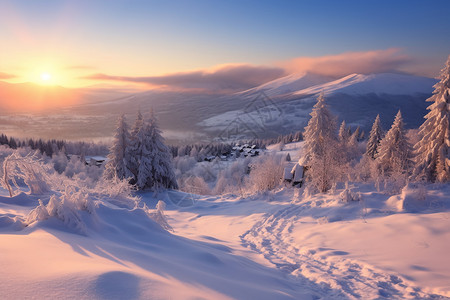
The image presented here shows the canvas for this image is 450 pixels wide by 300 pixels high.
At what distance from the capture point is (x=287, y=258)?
837cm

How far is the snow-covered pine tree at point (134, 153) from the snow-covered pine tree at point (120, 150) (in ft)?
1.17

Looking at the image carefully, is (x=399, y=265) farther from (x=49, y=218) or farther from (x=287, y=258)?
(x=49, y=218)

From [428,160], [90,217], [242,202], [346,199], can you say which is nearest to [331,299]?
[90,217]

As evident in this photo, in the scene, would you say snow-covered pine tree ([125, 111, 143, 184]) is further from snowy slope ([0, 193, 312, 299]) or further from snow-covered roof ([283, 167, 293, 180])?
snowy slope ([0, 193, 312, 299])

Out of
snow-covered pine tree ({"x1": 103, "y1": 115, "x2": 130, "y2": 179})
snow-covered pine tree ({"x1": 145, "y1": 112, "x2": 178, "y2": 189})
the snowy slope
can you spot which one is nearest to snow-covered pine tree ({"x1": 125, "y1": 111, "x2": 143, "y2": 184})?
snow-covered pine tree ({"x1": 103, "y1": 115, "x2": 130, "y2": 179})

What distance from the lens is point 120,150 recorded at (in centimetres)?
2712

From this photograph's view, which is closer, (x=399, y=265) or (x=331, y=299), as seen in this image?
(x=331, y=299)

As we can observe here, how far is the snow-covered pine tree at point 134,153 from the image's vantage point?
2702 centimetres

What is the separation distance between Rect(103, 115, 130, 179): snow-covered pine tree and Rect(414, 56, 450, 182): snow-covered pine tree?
26.5 m

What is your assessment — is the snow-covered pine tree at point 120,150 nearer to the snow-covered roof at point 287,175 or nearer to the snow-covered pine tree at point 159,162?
the snow-covered pine tree at point 159,162

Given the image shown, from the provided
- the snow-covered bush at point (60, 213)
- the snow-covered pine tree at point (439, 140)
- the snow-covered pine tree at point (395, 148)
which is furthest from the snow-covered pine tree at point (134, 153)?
the snow-covered pine tree at point (395, 148)

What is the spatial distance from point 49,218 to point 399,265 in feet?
30.5

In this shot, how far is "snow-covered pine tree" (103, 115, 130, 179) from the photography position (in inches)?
1048

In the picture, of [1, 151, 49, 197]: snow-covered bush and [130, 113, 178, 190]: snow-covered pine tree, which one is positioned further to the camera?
[130, 113, 178, 190]: snow-covered pine tree
